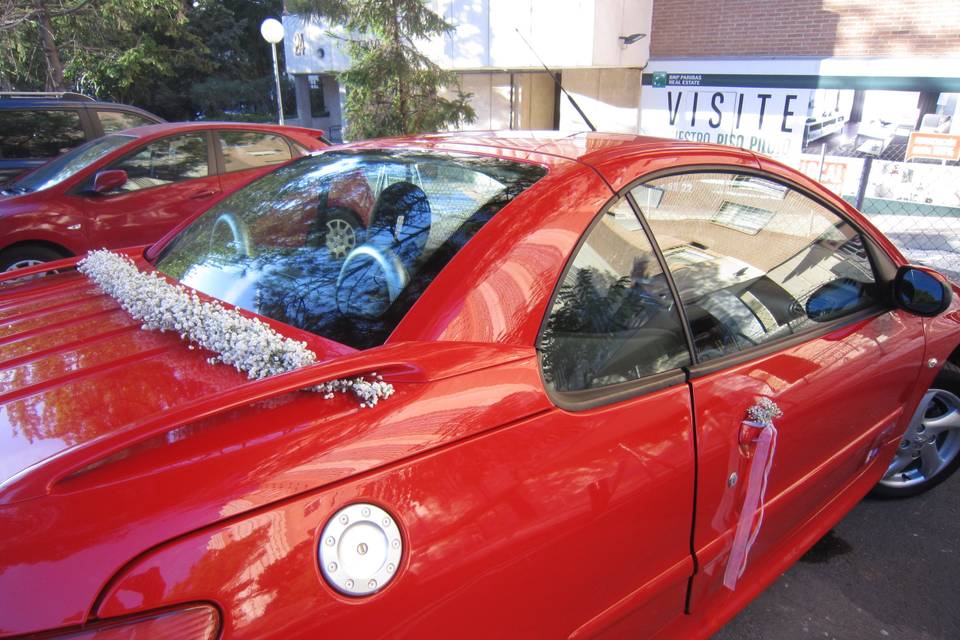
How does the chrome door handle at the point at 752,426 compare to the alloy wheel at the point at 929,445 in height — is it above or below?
above

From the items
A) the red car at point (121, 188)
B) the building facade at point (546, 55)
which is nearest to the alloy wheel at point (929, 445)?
the red car at point (121, 188)

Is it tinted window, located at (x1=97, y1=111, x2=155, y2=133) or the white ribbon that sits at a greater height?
tinted window, located at (x1=97, y1=111, x2=155, y2=133)

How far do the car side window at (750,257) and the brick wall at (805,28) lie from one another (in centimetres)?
987

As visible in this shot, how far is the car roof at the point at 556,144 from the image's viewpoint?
1864 mm

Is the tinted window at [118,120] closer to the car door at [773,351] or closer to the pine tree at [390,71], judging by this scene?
the pine tree at [390,71]

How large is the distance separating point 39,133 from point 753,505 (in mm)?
8905

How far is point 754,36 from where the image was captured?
1185cm

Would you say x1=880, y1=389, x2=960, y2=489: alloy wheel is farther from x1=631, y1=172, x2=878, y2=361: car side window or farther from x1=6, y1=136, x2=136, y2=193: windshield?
x1=6, y1=136, x2=136, y2=193: windshield

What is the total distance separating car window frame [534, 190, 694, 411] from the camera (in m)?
1.47

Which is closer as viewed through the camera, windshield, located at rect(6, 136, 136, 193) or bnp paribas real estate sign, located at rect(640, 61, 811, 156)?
windshield, located at rect(6, 136, 136, 193)

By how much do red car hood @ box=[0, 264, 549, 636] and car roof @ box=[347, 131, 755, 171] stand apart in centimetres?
73

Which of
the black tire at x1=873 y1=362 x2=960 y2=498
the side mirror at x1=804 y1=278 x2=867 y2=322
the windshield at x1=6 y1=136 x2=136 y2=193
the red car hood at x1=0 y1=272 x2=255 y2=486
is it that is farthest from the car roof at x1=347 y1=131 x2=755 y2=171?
the windshield at x1=6 y1=136 x2=136 y2=193

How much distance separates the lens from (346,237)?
1978mm

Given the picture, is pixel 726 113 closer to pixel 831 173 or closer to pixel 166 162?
pixel 831 173
